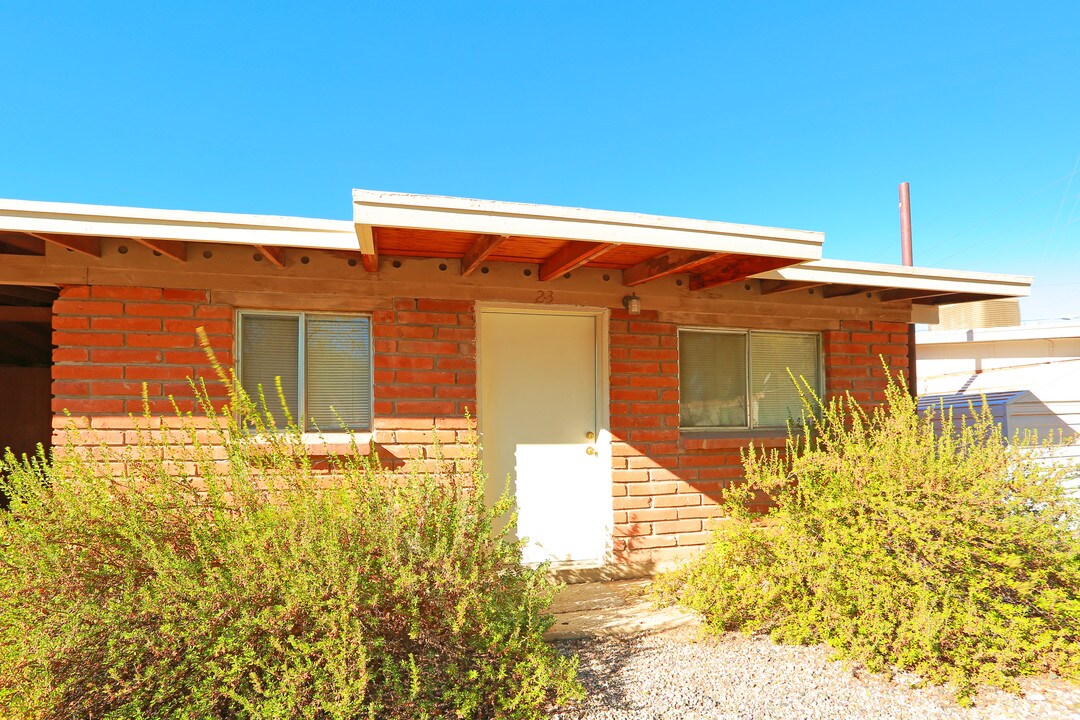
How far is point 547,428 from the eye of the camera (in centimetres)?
493

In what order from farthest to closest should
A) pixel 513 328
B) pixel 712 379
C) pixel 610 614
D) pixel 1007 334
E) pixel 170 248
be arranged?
pixel 1007 334 → pixel 712 379 → pixel 513 328 → pixel 610 614 → pixel 170 248

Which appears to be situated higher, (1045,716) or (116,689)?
(116,689)

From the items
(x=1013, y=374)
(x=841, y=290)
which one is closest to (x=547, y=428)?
(x=841, y=290)

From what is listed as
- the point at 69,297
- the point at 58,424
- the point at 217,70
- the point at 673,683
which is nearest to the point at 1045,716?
the point at 673,683

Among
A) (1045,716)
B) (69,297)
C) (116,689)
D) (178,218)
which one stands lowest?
(1045,716)

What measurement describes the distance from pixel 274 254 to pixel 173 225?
0.67m

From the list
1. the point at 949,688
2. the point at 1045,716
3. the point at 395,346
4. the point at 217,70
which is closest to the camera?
the point at 1045,716

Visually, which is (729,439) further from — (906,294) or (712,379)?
(906,294)

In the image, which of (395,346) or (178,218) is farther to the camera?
(395,346)

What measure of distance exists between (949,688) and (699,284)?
322cm

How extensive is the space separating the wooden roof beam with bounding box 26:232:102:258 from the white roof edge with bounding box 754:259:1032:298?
188 inches

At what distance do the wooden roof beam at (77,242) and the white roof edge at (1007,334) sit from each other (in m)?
11.1

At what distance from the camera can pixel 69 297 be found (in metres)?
3.98

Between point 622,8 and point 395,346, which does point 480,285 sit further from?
point 622,8
